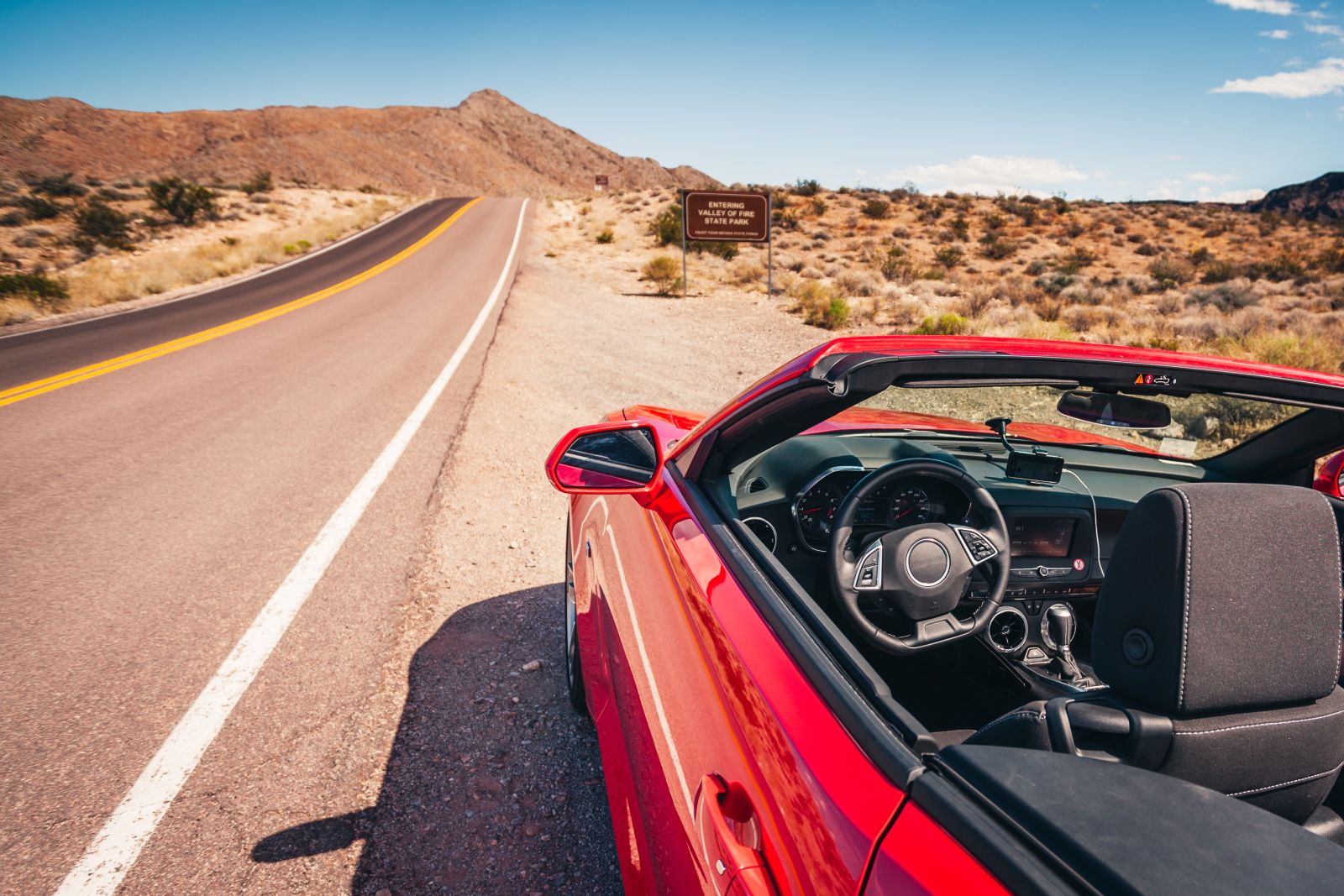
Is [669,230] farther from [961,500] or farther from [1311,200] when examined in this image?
[1311,200]

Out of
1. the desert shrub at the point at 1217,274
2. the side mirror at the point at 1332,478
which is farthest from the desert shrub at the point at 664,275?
the desert shrub at the point at 1217,274

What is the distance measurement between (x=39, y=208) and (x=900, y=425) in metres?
35.9

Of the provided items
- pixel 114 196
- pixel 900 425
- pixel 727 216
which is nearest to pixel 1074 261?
pixel 727 216

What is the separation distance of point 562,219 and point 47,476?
34.7 metres

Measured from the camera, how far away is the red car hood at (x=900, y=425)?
2.93m

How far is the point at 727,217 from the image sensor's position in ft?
56.6

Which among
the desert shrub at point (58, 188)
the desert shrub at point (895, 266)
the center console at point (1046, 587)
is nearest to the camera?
the center console at point (1046, 587)

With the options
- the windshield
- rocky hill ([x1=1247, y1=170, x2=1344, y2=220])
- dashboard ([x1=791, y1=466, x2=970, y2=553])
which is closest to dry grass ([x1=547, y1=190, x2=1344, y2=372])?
the windshield

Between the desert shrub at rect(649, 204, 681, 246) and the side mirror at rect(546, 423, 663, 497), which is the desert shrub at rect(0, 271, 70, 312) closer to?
the side mirror at rect(546, 423, 663, 497)

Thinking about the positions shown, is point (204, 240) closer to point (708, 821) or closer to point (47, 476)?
point (47, 476)

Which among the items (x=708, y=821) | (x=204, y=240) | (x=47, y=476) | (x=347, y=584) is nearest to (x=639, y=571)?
(x=708, y=821)

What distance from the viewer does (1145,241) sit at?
3088cm

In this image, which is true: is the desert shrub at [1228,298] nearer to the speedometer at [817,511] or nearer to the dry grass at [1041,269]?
the dry grass at [1041,269]

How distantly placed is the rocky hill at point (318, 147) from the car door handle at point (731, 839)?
195 feet
